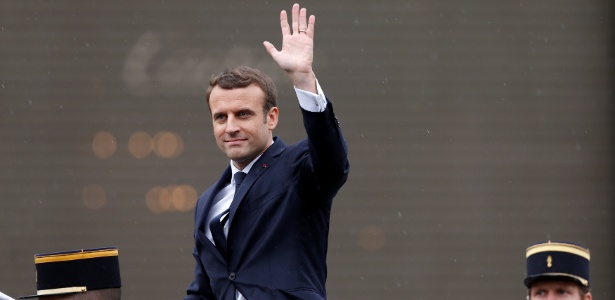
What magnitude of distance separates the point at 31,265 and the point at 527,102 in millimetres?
4245

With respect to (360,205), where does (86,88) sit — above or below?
above

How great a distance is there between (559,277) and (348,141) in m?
5.29

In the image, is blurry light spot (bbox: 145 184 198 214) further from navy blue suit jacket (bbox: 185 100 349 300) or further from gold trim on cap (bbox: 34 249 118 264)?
navy blue suit jacket (bbox: 185 100 349 300)

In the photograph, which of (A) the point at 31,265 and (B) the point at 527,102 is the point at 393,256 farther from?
(A) the point at 31,265

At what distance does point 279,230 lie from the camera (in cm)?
481

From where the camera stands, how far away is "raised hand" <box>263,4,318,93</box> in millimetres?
4656

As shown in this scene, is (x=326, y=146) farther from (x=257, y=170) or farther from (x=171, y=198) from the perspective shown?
(x=171, y=198)

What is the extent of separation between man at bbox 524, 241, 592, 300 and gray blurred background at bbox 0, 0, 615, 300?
5.17 metres

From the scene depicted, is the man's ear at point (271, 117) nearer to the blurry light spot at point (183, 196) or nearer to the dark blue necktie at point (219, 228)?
the dark blue necktie at point (219, 228)

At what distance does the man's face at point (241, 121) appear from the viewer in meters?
4.89

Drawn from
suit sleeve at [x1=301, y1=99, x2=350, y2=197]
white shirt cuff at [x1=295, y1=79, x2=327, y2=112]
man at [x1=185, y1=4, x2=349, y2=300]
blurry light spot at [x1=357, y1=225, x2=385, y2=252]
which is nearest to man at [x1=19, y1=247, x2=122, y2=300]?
man at [x1=185, y1=4, x2=349, y2=300]

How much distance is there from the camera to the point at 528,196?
33.1 ft

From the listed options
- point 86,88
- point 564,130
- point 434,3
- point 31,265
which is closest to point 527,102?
point 564,130

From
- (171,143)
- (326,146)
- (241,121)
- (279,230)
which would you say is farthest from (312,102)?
(171,143)
